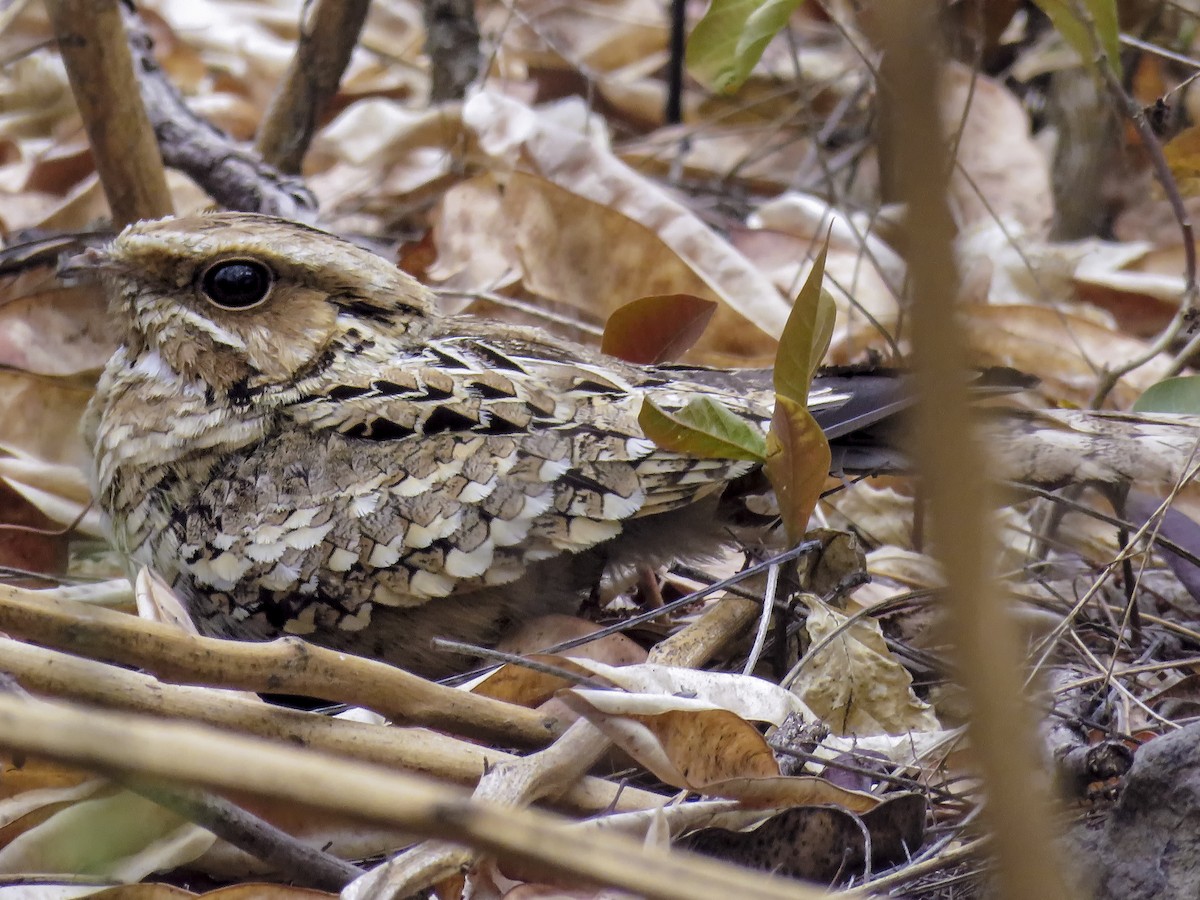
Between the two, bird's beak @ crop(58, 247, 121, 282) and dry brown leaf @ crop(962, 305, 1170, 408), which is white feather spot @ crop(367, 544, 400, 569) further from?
dry brown leaf @ crop(962, 305, 1170, 408)

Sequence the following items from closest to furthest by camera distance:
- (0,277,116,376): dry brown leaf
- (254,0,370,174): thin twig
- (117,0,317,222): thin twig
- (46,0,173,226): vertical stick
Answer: (46,0,173,226): vertical stick, (0,277,116,376): dry brown leaf, (117,0,317,222): thin twig, (254,0,370,174): thin twig

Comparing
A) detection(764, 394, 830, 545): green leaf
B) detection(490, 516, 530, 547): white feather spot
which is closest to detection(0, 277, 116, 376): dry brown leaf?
detection(490, 516, 530, 547): white feather spot

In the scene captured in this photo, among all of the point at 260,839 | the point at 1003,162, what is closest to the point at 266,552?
the point at 260,839

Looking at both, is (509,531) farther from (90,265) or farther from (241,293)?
(90,265)

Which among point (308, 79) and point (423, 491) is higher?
point (308, 79)

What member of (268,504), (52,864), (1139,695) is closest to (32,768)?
(52,864)

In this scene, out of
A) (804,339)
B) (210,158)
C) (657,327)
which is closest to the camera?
(804,339)
